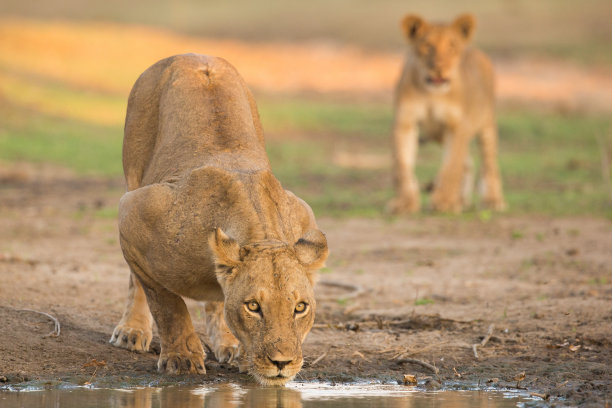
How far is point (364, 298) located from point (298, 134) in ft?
44.2

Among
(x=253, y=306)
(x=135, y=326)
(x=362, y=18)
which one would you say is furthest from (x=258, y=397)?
(x=362, y=18)

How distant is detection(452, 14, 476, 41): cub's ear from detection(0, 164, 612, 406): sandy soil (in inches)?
88.9

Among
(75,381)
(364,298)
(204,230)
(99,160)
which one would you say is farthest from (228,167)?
(99,160)

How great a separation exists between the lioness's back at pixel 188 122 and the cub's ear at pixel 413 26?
254 inches

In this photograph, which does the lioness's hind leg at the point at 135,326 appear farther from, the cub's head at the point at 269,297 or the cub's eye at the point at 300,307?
the cub's eye at the point at 300,307

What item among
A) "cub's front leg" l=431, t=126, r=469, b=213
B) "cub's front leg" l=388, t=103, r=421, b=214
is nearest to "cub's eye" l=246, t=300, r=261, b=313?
"cub's front leg" l=388, t=103, r=421, b=214

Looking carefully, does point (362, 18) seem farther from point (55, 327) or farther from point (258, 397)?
point (258, 397)

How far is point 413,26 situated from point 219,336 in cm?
756

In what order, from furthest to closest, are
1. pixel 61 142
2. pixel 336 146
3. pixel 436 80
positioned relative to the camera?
pixel 336 146
pixel 61 142
pixel 436 80

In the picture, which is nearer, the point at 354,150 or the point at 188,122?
the point at 188,122

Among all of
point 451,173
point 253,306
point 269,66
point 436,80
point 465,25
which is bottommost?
point 253,306

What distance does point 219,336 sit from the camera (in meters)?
6.59

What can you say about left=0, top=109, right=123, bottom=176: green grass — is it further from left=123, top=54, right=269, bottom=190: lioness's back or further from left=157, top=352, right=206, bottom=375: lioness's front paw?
left=157, top=352, right=206, bottom=375: lioness's front paw

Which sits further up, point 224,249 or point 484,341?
point 224,249
